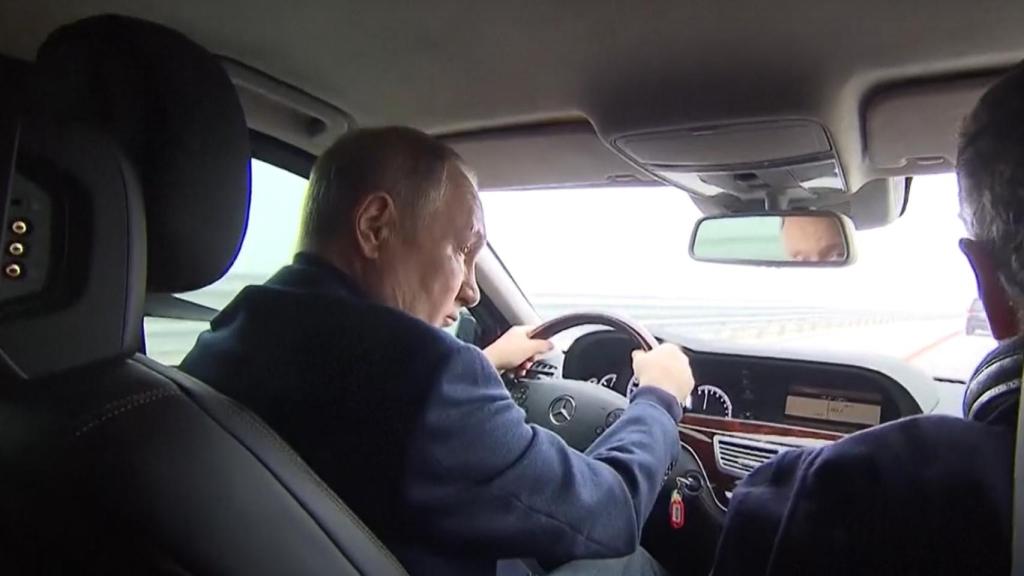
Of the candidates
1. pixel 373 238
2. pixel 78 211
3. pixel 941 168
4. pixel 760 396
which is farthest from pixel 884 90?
pixel 78 211

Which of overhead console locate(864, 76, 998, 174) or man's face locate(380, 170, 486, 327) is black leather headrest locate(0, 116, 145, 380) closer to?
man's face locate(380, 170, 486, 327)

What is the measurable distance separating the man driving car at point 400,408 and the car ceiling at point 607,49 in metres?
0.52

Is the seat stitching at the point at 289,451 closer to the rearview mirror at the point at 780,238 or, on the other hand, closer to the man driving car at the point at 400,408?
the man driving car at the point at 400,408

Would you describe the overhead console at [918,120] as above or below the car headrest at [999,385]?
above

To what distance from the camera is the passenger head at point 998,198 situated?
118 cm

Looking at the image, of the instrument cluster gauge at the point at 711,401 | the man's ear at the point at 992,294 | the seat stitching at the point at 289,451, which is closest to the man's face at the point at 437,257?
the seat stitching at the point at 289,451

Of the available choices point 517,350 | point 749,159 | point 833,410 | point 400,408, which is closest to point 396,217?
point 400,408

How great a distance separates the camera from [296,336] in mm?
1579

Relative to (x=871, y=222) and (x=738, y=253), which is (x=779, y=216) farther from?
(x=871, y=222)

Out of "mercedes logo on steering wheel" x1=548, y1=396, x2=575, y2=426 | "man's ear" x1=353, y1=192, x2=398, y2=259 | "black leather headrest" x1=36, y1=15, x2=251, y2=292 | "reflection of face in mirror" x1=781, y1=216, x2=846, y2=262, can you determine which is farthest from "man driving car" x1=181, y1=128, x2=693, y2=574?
"reflection of face in mirror" x1=781, y1=216, x2=846, y2=262

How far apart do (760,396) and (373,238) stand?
59.2 inches

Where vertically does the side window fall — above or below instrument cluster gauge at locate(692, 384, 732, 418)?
above

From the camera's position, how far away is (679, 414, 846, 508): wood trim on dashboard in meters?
2.58

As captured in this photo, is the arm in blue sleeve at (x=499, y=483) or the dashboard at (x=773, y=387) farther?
the dashboard at (x=773, y=387)
